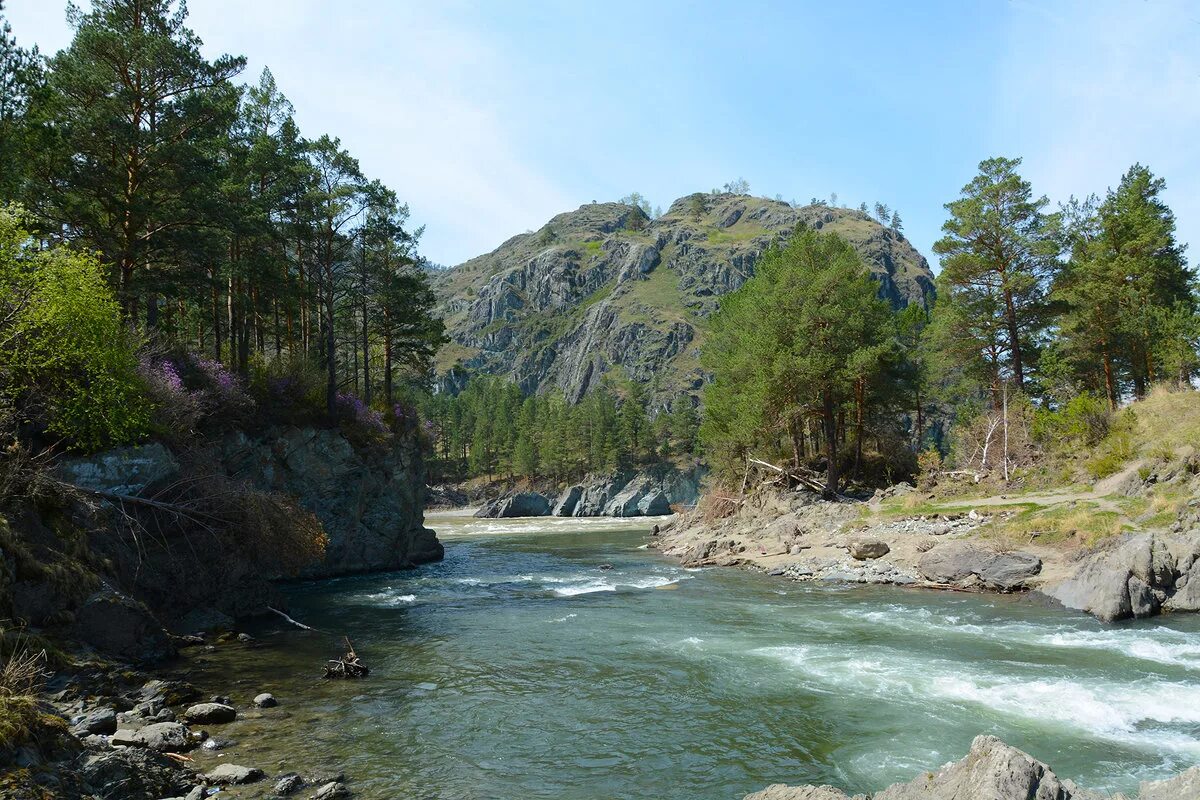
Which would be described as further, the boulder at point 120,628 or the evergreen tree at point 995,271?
the evergreen tree at point 995,271

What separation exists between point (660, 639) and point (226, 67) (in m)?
25.1

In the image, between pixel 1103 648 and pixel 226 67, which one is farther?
pixel 226 67

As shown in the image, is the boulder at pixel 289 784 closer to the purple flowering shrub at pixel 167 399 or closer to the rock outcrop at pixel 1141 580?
the purple flowering shrub at pixel 167 399

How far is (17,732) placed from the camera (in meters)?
7.16

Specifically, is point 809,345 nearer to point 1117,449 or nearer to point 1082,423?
point 1082,423

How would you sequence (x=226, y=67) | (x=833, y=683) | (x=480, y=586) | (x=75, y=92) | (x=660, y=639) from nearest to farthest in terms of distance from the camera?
(x=833, y=683)
(x=660, y=639)
(x=75, y=92)
(x=226, y=67)
(x=480, y=586)

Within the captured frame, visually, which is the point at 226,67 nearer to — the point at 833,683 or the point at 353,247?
the point at 353,247

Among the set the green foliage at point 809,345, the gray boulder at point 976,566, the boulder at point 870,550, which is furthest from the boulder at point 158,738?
the green foliage at point 809,345

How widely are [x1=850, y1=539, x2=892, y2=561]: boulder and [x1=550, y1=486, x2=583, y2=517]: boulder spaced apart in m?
72.9

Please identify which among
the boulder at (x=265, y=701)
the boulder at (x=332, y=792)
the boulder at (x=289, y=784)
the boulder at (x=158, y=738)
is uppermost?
the boulder at (x=158, y=738)

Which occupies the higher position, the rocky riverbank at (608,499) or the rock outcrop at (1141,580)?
the rock outcrop at (1141,580)

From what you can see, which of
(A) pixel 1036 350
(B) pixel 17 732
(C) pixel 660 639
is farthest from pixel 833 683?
(A) pixel 1036 350

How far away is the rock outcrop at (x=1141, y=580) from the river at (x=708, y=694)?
2.43 ft

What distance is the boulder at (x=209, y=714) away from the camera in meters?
11.4
